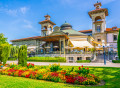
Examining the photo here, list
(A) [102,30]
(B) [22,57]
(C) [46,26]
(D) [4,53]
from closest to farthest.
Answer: (B) [22,57] < (D) [4,53] < (A) [102,30] < (C) [46,26]

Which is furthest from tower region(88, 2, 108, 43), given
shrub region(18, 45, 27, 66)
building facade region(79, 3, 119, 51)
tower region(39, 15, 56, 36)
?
shrub region(18, 45, 27, 66)

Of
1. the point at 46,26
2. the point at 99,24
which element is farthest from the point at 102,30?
the point at 46,26

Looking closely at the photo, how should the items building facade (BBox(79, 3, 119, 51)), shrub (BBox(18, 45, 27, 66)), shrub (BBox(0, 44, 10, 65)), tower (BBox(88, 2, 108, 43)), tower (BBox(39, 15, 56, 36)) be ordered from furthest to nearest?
tower (BBox(39, 15, 56, 36)) → tower (BBox(88, 2, 108, 43)) → building facade (BBox(79, 3, 119, 51)) → shrub (BBox(0, 44, 10, 65)) → shrub (BBox(18, 45, 27, 66))

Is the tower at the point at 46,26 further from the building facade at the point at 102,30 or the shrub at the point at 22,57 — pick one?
the shrub at the point at 22,57

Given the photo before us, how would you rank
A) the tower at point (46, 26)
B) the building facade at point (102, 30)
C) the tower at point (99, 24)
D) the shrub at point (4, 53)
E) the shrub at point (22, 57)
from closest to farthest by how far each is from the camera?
the shrub at point (22, 57) → the shrub at point (4, 53) → the building facade at point (102, 30) → the tower at point (99, 24) → the tower at point (46, 26)

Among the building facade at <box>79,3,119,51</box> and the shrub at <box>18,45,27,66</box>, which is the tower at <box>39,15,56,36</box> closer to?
the building facade at <box>79,3,119,51</box>

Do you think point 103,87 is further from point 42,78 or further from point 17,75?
point 17,75

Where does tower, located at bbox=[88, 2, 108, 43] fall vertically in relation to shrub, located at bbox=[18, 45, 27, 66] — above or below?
above

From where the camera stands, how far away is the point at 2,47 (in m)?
15.3

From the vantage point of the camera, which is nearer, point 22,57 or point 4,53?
point 22,57

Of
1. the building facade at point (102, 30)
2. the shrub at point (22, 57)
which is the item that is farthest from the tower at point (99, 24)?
the shrub at point (22, 57)

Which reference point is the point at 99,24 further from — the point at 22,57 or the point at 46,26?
the point at 22,57

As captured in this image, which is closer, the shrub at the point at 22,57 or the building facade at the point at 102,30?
the shrub at the point at 22,57

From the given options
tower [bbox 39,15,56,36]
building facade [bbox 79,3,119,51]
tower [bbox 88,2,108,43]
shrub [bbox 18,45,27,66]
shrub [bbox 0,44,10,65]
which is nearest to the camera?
shrub [bbox 18,45,27,66]
